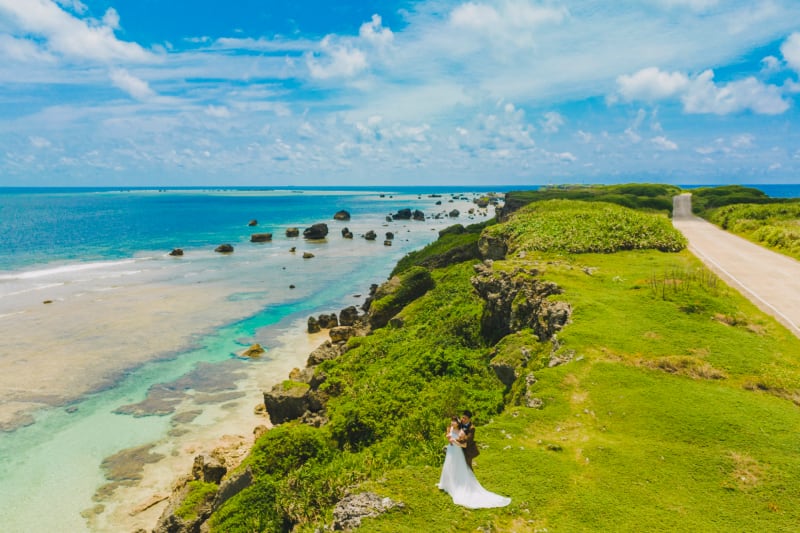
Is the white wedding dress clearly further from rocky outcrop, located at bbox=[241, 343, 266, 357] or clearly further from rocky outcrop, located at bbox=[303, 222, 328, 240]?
rocky outcrop, located at bbox=[303, 222, 328, 240]

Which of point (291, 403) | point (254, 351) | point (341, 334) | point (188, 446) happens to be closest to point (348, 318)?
point (341, 334)

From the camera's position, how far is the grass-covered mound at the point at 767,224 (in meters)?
31.3

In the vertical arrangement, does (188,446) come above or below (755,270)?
below

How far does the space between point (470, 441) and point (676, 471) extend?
4.69 meters

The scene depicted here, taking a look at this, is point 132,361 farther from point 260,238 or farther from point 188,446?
point 260,238

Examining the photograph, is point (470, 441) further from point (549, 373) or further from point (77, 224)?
point (77, 224)

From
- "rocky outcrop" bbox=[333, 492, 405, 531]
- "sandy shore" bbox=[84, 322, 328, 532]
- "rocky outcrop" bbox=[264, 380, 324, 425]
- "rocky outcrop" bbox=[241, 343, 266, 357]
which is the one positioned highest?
"rocky outcrop" bbox=[333, 492, 405, 531]

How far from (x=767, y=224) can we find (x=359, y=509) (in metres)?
42.6

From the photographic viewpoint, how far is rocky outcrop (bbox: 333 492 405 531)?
34.0ft

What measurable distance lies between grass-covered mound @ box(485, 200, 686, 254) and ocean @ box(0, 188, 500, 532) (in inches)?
738

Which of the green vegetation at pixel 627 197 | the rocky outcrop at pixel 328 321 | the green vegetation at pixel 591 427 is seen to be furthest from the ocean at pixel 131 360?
the green vegetation at pixel 627 197

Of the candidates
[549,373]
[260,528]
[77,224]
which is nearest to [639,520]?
[549,373]

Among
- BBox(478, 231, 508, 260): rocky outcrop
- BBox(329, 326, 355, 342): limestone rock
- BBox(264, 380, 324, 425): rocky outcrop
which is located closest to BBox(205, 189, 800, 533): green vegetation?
BBox(264, 380, 324, 425): rocky outcrop

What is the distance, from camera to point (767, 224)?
3859cm
